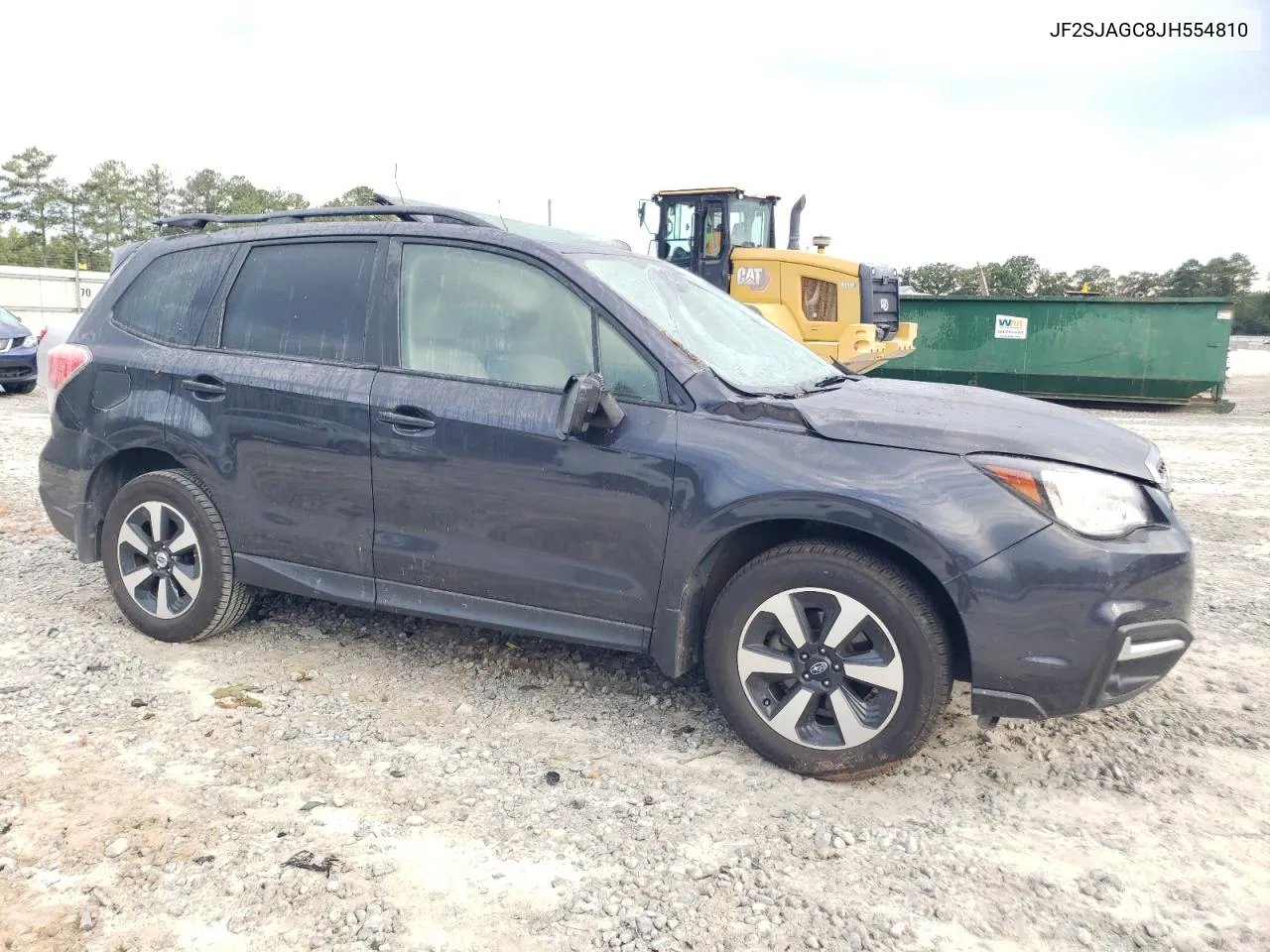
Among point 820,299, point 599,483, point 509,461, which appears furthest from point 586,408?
point 820,299

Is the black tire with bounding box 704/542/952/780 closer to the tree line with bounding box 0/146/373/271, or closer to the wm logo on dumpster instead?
the wm logo on dumpster

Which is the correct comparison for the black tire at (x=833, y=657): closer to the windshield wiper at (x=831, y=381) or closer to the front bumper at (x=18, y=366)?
the windshield wiper at (x=831, y=381)

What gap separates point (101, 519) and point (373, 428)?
1.67 metres

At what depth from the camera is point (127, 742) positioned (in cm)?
351

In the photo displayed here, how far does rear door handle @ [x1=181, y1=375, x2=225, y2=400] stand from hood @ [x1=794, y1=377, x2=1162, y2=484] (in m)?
2.45

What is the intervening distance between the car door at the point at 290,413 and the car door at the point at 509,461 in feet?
0.47

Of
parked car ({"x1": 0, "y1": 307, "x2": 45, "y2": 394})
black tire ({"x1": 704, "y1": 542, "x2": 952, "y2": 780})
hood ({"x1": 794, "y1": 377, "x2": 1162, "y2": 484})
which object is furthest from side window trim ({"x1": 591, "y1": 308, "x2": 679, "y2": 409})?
parked car ({"x1": 0, "y1": 307, "x2": 45, "y2": 394})

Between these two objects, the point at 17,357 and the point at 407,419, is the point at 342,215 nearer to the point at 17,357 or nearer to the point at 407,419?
the point at 407,419

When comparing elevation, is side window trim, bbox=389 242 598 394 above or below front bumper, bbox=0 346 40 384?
above

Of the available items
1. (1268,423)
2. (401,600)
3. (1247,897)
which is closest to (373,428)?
(401,600)

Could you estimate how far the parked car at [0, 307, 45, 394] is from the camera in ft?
47.4

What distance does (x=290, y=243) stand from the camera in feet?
14.1

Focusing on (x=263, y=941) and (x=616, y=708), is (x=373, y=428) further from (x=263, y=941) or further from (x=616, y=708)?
(x=263, y=941)

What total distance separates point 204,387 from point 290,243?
72cm
